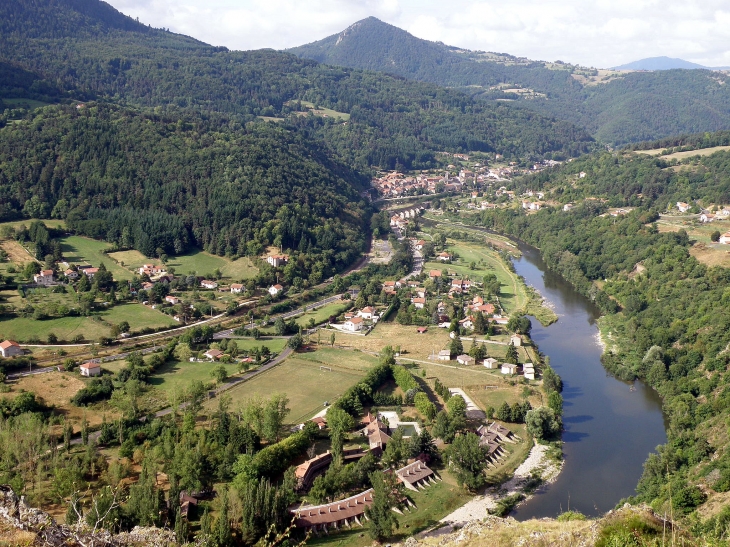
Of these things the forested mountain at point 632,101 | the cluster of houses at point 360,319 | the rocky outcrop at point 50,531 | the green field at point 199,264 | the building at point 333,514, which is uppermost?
the forested mountain at point 632,101

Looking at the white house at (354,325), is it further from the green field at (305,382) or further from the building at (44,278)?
the building at (44,278)

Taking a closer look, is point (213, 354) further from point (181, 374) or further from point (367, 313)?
point (367, 313)

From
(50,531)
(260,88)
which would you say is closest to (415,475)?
(50,531)

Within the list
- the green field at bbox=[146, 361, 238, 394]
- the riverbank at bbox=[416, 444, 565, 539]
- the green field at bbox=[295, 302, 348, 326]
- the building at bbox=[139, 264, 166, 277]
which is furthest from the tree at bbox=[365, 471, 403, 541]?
the building at bbox=[139, 264, 166, 277]

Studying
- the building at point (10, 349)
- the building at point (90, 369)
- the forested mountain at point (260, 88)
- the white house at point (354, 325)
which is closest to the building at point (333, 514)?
the building at point (90, 369)

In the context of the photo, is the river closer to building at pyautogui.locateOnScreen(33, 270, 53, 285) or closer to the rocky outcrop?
the rocky outcrop
